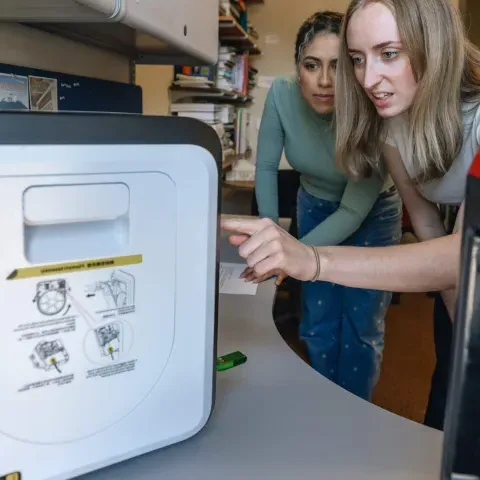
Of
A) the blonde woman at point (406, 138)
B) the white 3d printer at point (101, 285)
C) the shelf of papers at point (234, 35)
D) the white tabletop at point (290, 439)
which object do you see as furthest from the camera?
the shelf of papers at point (234, 35)

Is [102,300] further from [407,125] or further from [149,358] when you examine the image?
[407,125]

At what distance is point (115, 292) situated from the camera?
0.57 metres

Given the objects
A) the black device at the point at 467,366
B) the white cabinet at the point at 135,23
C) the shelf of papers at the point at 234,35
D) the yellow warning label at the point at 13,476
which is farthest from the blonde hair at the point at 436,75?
the shelf of papers at the point at 234,35

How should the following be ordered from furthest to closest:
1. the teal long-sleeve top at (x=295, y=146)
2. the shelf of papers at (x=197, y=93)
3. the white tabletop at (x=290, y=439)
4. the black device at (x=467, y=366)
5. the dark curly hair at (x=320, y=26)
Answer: the shelf of papers at (x=197, y=93)
the teal long-sleeve top at (x=295, y=146)
the dark curly hair at (x=320, y=26)
the white tabletop at (x=290, y=439)
the black device at (x=467, y=366)

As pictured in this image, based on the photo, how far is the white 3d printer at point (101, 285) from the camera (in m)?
0.50

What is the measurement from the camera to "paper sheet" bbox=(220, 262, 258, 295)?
4.08 ft

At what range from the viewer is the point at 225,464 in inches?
24.6

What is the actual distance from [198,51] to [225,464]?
2.80ft

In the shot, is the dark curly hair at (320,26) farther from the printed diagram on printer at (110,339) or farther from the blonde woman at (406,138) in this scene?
the printed diagram on printer at (110,339)

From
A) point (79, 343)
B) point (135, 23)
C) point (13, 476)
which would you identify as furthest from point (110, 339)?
point (135, 23)

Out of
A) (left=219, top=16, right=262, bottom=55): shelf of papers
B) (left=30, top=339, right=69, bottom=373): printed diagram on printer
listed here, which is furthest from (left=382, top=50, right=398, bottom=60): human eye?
(left=219, top=16, right=262, bottom=55): shelf of papers

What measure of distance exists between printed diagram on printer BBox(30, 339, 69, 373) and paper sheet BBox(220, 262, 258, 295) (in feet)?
2.31

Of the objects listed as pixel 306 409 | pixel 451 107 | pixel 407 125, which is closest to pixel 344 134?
pixel 407 125

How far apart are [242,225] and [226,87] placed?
2.27m
